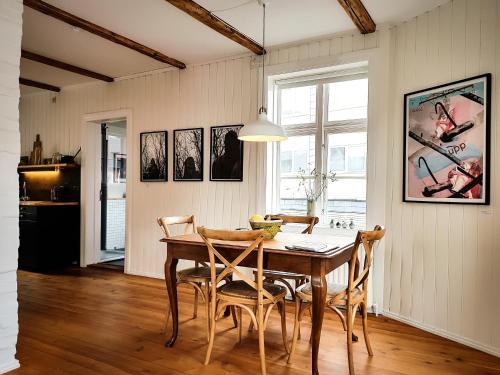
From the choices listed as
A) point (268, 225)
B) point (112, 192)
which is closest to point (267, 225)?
point (268, 225)

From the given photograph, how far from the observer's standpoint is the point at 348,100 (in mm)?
3938

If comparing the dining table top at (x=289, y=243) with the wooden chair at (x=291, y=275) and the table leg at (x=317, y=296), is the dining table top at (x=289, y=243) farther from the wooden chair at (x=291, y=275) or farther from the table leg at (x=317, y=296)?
the wooden chair at (x=291, y=275)

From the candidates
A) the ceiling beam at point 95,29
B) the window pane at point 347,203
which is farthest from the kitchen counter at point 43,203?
the window pane at point 347,203

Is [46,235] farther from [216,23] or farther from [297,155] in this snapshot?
[216,23]

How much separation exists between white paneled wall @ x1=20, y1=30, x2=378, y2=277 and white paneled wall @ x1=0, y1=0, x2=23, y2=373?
93.1 inches

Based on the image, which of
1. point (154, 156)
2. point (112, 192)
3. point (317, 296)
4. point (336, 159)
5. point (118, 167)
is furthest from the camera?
point (118, 167)

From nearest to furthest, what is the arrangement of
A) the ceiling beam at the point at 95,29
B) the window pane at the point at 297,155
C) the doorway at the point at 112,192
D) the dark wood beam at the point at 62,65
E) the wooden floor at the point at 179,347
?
the wooden floor at the point at 179,347 < the ceiling beam at the point at 95,29 < the window pane at the point at 297,155 < the dark wood beam at the point at 62,65 < the doorway at the point at 112,192

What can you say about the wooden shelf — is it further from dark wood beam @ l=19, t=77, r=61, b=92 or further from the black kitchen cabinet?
dark wood beam @ l=19, t=77, r=61, b=92

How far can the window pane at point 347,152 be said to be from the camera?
385 cm

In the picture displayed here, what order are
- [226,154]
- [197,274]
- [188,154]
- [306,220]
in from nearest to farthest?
[197,274]
[306,220]
[226,154]
[188,154]

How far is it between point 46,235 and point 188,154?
2427 mm

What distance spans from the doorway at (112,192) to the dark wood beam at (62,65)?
870mm

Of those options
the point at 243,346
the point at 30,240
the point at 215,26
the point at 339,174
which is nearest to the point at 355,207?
the point at 339,174

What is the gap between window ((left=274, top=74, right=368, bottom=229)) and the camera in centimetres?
386
